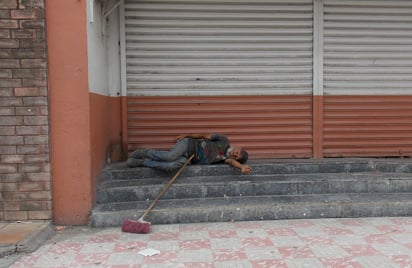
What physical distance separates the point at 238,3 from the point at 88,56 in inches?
105

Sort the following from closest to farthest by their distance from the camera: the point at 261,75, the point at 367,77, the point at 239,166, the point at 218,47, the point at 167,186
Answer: the point at 167,186 → the point at 239,166 → the point at 218,47 → the point at 261,75 → the point at 367,77

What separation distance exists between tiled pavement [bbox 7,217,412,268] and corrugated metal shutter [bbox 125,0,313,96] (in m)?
2.41

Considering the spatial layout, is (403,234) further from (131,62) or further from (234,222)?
(131,62)

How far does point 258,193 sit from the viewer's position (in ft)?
17.5

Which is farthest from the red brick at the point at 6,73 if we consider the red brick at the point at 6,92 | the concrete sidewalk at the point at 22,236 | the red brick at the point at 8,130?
the concrete sidewalk at the point at 22,236

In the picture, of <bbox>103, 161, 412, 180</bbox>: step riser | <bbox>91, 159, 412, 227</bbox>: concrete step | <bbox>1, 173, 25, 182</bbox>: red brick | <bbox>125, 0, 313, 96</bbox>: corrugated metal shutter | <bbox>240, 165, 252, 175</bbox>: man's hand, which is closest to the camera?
<bbox>1, 173, 25, 182</bbox>: red brick

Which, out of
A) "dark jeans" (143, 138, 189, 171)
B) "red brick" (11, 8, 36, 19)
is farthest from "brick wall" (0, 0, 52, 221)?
"dark jeans" (143, 138, 189, 171)

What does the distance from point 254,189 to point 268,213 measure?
449 millimetres

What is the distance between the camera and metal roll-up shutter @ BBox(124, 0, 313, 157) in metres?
6.18

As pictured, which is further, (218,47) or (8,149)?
(218,47)

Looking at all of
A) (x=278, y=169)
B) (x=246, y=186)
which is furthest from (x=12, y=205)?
(x=278, y=169)

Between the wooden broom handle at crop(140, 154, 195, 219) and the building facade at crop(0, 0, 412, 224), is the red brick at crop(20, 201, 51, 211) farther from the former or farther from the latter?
the wooden broom handle at crop(140, 154, 195, 219)

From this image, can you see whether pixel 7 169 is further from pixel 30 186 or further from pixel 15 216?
pixel 15 216

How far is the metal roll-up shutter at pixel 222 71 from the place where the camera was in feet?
20.3
